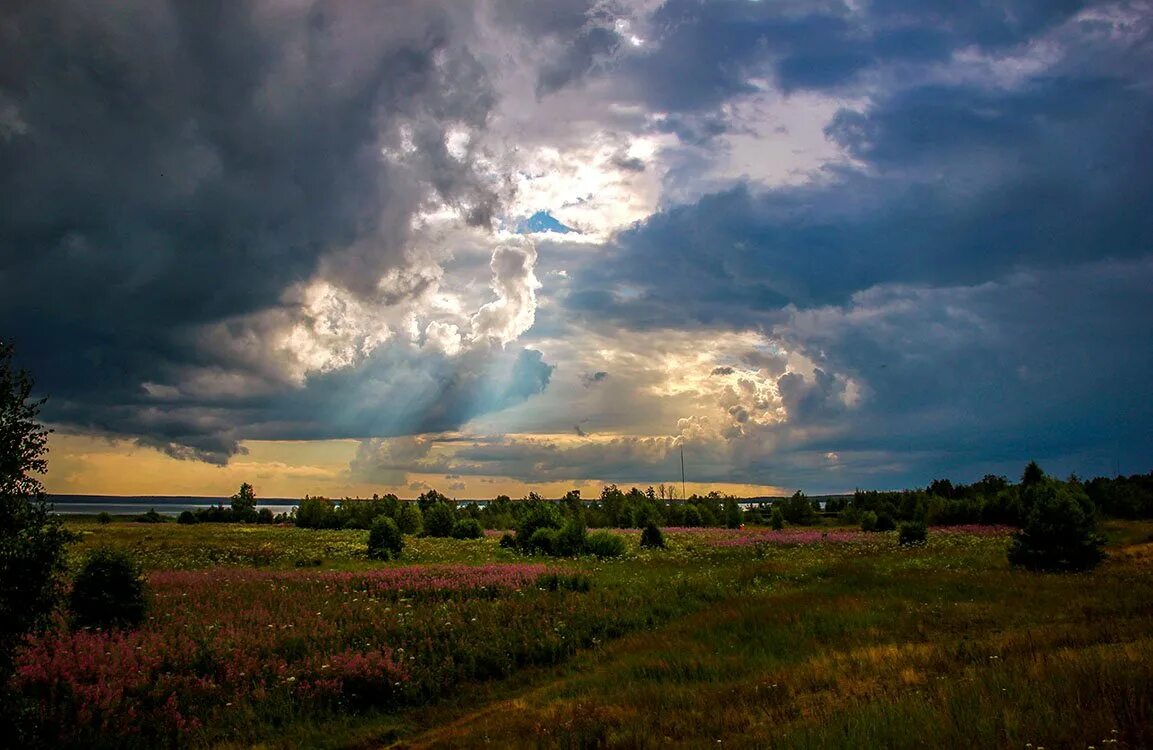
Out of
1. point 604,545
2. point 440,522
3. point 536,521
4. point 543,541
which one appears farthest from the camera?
point 440,522

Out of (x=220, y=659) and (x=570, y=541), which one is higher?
(x=220, y=659)

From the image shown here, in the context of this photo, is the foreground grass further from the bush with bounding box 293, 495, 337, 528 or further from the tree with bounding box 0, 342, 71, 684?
the bush with bounding box 293, 495, 337, 528

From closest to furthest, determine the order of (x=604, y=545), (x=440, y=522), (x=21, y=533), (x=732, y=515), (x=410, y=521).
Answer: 1. (x=21, y=533)
2. (x=604, y=545)
3. (x=440, y=522)
4. (x=410, y=521)
5. (x=732, y=515)

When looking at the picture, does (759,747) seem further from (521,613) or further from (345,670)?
(521,613)

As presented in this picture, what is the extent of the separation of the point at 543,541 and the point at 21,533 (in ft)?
115

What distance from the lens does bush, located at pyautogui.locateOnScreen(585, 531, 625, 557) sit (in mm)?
40634

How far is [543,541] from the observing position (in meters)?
42.8

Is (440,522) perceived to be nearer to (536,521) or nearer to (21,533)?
(536,521)

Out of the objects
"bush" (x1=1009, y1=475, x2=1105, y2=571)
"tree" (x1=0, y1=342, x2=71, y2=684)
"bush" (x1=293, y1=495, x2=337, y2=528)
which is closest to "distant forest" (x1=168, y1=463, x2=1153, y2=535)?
"bush" (x1=293, y1=495, x2=337, y2=528)

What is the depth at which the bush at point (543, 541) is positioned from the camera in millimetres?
42103

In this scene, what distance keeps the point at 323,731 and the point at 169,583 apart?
1651cm

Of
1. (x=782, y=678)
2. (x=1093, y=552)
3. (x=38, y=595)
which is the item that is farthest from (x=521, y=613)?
(x=1093, y=552)

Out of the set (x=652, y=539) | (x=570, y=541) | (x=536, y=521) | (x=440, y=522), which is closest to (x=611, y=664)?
(x=570, y=541)

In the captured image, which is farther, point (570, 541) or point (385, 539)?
point (570, 541)
